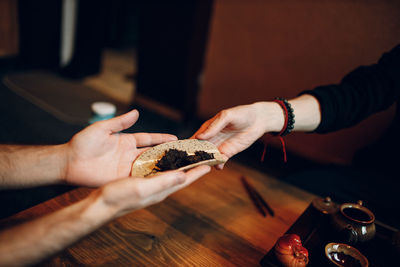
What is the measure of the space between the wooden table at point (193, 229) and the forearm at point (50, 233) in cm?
14

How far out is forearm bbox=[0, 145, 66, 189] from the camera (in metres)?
1.16

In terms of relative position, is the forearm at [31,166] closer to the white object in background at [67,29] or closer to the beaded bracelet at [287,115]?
the beaded bracelet at [287,115]

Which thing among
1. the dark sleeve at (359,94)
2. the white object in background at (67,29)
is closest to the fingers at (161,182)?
the dark sleeve at (359,94)

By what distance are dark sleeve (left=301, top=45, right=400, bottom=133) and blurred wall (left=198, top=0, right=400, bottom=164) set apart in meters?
1.35

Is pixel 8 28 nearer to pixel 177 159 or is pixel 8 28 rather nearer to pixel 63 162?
pixel 63 162

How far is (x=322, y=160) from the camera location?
3.43 m

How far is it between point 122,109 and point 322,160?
3035mm

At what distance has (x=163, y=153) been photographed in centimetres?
134

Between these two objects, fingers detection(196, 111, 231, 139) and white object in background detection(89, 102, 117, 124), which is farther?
white object in background detection(89, 102, 117, 124)

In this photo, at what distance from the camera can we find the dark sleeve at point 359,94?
64.2 inches

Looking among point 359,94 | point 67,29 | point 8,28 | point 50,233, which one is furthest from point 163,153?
point 8,28

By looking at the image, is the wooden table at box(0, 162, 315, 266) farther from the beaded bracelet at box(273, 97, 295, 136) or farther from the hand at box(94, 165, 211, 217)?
the beaded bracelet at box(273, 97, 295, 136)

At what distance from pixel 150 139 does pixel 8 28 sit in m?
6.08

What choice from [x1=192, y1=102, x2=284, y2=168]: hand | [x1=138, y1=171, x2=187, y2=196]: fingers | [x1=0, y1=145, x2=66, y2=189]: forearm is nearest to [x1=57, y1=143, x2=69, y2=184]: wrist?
[x1=0, y1=145, x2=66, y2=189]: forearm
